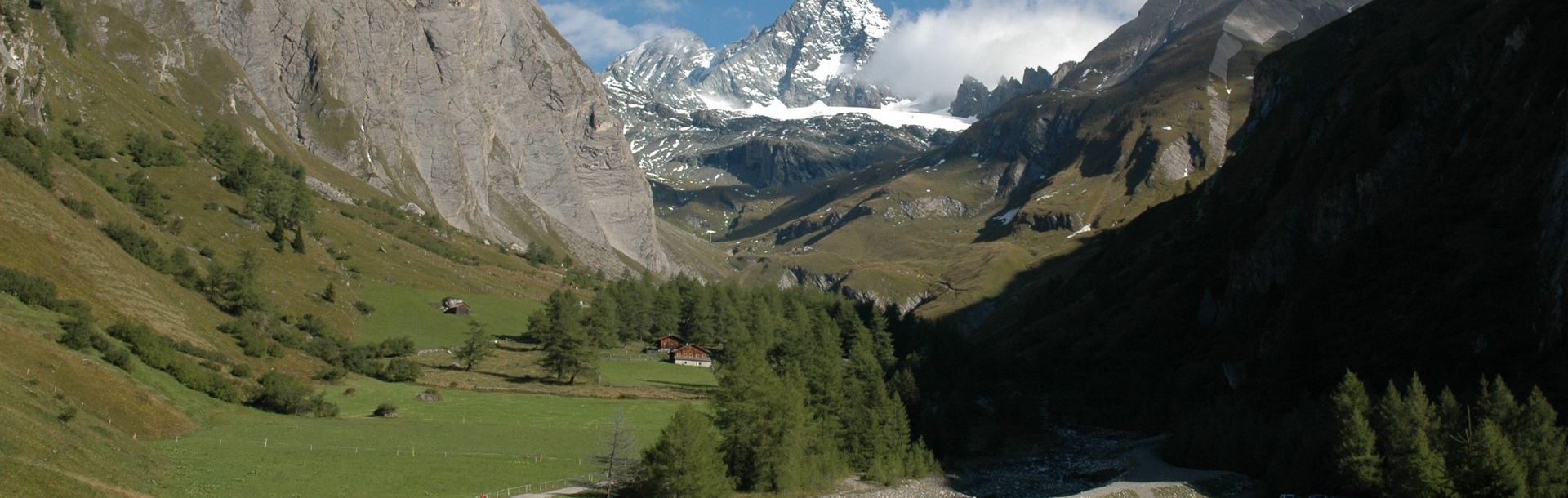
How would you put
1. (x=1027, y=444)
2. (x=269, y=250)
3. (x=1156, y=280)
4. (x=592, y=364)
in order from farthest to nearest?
(x=1156, y=280) < (x=269, y=250) < (x=592, y=364) < (x=1027, y=444)

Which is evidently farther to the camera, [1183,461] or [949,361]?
[949,361]

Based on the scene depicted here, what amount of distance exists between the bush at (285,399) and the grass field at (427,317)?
40.0 metres

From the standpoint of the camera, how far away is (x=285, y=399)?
269ft

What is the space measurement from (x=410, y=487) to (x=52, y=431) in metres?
16.7

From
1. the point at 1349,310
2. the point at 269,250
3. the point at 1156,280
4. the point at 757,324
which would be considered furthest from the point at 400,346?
the point at 1156,280

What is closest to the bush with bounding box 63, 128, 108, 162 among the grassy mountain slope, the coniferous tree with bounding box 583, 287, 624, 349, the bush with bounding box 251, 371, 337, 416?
the grassy mountain slope

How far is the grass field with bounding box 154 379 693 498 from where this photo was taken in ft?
193

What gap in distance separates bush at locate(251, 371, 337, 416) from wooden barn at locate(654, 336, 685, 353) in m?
68.0

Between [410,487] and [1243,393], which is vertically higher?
[1243,393]

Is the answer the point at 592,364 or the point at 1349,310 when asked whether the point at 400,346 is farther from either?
the point at 1349,310

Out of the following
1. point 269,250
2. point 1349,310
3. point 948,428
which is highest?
point 269,250

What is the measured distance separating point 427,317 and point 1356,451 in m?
112

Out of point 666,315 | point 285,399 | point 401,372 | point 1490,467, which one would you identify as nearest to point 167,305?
point 401,372

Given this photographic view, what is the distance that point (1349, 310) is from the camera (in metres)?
97.6
